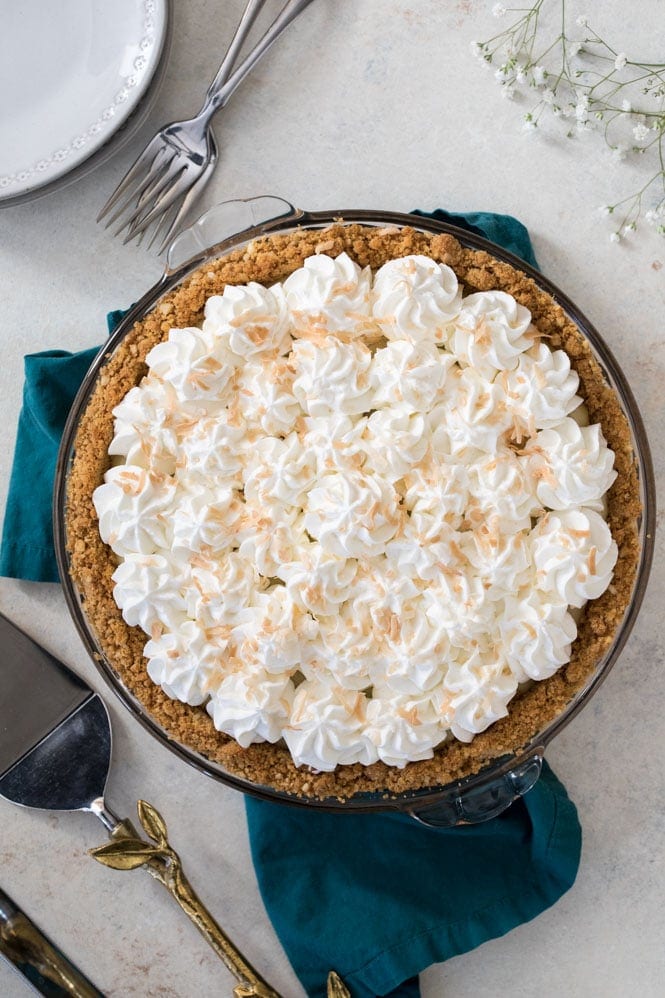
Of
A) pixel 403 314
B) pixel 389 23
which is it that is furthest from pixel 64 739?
pixel 389 23

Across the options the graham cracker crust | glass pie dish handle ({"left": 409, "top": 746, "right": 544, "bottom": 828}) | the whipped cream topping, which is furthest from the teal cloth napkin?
the whipped cream topping

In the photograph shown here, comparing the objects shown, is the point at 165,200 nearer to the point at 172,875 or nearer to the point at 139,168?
the point at 139,168

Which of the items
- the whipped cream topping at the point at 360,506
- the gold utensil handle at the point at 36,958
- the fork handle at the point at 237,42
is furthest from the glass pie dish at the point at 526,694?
the gold utensil handle at the point at 36,958

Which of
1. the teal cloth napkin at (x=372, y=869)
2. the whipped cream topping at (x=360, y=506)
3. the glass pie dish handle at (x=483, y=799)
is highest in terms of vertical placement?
the whipped cream topping at (x=360, y=506)

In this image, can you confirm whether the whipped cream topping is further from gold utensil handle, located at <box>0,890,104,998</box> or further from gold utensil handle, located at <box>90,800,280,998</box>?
gold utensil handle, located at <box>0,890,104,998</box>

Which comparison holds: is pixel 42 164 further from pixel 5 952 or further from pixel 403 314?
pixel 5 952

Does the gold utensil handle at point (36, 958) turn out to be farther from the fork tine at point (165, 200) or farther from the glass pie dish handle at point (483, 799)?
the fork tine at point (165, 200)

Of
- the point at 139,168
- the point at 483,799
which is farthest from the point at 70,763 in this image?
the point at 139,168
